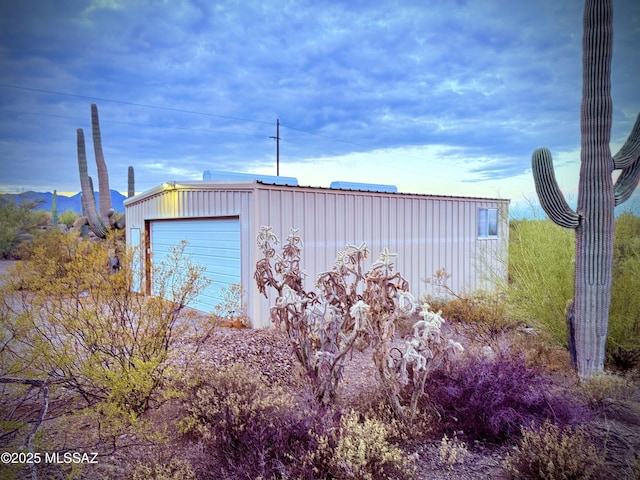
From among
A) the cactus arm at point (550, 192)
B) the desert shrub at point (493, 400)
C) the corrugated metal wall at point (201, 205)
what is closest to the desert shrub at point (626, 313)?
the cactus arm at point (550, 192)

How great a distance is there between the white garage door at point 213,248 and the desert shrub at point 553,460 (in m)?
5.82

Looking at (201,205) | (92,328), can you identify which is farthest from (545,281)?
(201,205)

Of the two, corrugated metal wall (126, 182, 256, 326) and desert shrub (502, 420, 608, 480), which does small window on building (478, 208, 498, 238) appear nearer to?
corrugated metal wall (126, 182, 256, 326)

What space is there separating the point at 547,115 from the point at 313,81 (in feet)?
13.0

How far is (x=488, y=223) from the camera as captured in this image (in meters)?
11.9

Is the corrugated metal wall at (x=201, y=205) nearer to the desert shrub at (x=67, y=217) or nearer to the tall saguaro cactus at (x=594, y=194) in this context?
the tall saguaro cactus at (x=594, y=194)

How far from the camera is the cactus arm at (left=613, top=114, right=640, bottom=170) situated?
4805 mm

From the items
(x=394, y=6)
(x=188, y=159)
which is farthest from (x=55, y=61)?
(x=188, y=159)

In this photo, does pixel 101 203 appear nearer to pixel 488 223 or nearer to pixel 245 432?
pixel 488 223

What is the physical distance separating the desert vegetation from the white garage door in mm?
3510

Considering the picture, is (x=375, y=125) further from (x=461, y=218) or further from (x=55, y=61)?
(x=55, y=61)

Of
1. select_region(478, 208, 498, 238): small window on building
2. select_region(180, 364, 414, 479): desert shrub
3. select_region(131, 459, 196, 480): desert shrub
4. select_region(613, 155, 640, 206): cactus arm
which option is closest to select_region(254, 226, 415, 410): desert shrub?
select_region(180, 364, 414, 479): desert shrub

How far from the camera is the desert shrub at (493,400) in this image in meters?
3.39

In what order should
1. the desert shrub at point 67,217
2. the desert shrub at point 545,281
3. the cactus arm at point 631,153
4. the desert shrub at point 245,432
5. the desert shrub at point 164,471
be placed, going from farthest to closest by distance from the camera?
the desert shrub at point 67,217, the desert shrub at point 545,281, the cactus arm at point 631,153, the desert shrub at point 245,432, the desert shrub at point 164,471
